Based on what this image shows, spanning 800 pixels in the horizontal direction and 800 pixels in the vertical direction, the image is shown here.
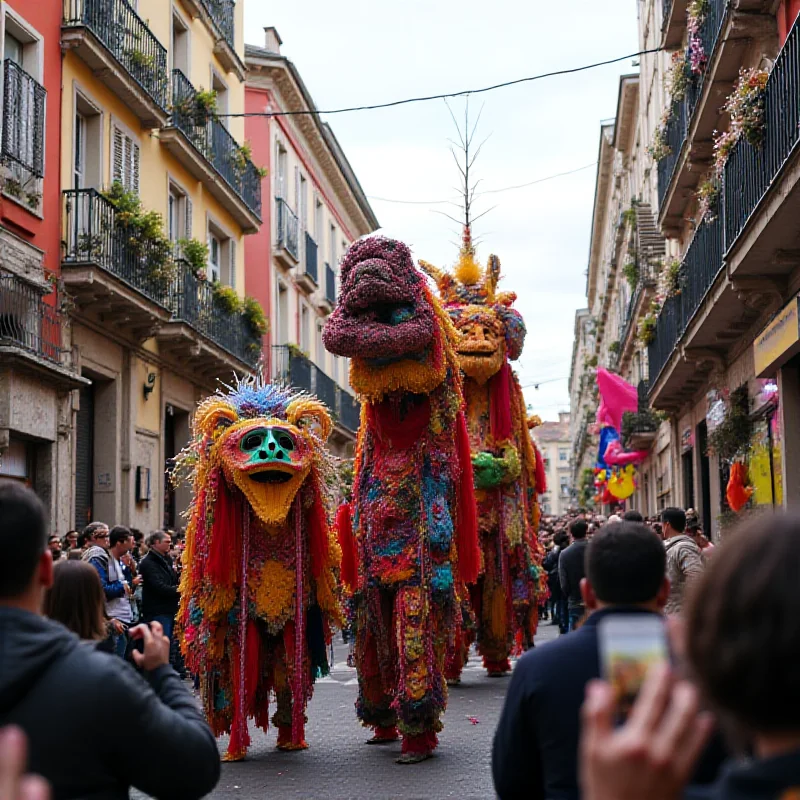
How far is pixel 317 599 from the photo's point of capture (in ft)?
25.4

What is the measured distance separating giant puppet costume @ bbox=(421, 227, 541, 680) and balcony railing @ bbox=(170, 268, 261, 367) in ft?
31.9

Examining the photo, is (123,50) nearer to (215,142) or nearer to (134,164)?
(134,164)

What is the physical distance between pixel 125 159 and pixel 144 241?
4.92 ft

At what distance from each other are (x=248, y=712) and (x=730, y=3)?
1121cm

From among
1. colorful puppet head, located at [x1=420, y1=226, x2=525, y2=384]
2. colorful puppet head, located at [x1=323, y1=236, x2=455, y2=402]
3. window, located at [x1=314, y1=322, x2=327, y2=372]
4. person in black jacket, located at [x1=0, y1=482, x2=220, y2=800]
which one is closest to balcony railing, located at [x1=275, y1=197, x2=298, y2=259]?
window, located at [x1=314, y1=322, x2=327, y2=372]

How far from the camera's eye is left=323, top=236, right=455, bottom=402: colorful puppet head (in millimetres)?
7445

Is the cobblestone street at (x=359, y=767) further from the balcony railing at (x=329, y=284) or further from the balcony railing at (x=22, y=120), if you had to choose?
the balcony railing at (x=329, y=284)

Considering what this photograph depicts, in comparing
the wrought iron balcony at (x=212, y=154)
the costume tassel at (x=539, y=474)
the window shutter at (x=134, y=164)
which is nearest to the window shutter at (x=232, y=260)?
the wrought iron balcony at (x=212, y=154)

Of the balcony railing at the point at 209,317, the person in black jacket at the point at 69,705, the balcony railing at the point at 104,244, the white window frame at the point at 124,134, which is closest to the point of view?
the person in black jacket at the point at 69,705

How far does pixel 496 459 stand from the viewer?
10.8 meters

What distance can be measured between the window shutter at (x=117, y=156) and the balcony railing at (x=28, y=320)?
3205 mm

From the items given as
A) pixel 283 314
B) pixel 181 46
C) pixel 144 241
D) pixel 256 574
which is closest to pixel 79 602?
pixel 256 574

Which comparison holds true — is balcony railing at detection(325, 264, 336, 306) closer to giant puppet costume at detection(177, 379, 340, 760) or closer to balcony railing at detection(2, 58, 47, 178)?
balcony railing at detection(2, 58, 47, 178)

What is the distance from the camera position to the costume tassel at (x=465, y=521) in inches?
304
